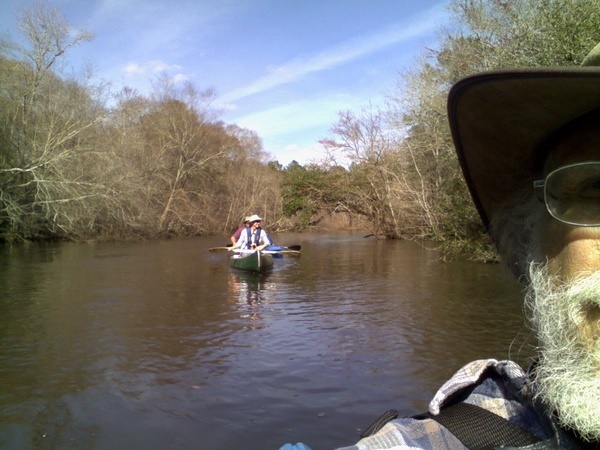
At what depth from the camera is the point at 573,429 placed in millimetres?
974

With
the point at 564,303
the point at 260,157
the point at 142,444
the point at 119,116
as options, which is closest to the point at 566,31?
the point at 142,444

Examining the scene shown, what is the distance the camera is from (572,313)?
95 cm

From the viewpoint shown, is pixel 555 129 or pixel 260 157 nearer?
pixel 555 129

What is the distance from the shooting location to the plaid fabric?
102cm

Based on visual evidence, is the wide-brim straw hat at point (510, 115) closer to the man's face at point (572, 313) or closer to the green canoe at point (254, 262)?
the man's face at point (572, 313)

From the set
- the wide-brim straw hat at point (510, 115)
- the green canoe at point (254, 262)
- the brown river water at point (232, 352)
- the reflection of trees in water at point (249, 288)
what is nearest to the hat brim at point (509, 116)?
the wide-brim straw hat at point (510, 115)

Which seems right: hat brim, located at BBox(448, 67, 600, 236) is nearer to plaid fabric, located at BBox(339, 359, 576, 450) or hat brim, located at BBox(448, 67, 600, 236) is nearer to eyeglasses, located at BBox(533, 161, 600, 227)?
eyeglasses, located at BBox(533, 161, 600, 227)

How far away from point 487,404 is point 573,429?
24 cm

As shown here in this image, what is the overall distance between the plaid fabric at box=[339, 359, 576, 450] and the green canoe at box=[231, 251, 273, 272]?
12.8 m

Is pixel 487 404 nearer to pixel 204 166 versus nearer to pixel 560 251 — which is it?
pixel 560 251

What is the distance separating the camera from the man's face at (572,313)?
0.93 m

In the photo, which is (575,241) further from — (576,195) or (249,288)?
(249,288)

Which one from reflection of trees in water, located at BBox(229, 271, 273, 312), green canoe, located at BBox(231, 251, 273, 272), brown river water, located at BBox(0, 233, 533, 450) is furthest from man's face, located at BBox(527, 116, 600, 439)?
green canoe, located at BBox(231, 251, 273, 272)

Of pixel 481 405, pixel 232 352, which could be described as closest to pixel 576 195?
pixel 481 405
